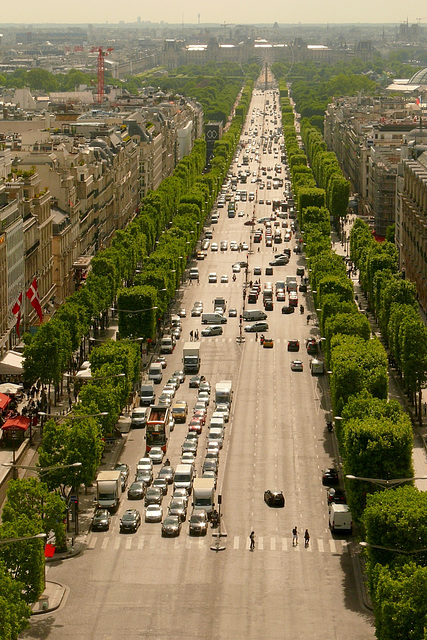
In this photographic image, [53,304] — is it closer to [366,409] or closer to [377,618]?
[366,409]

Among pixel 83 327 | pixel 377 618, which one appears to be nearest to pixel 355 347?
pixel 83 327

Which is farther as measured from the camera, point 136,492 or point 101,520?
point 136,492

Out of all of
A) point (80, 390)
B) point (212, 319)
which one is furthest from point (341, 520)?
point (212, 319)

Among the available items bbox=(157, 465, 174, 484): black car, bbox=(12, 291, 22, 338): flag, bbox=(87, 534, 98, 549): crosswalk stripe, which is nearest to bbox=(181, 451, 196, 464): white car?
bbox=(157, 465, 174, 484): black car

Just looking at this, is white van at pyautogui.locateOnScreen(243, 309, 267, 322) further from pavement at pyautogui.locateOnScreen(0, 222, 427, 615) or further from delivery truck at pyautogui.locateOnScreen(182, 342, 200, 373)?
pavement at pyautogui.locateOnScreen(0, 222, 427, 615)

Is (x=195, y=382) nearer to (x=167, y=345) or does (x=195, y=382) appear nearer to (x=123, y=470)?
(x=167, y=345)

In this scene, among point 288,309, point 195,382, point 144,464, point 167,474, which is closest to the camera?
point 167,474
